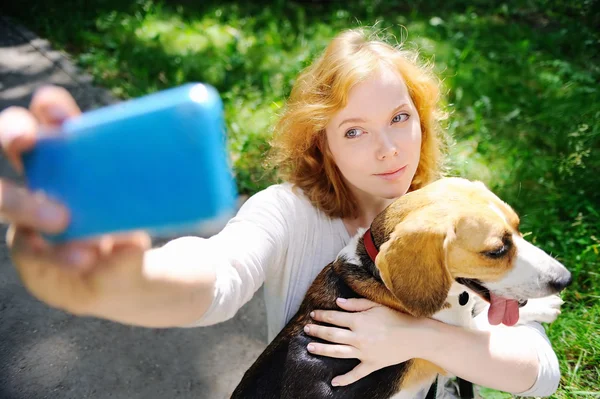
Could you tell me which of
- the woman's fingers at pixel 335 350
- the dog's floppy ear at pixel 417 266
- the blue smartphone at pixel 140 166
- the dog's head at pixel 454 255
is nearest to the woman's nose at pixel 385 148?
the dog's head at pixel 454 255

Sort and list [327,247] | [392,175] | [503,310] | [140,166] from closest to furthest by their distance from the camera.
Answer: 1. [140,166]
2. [503,310]
3. [392,175]
4. [327,247]

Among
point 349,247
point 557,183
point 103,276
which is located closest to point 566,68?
point 557,183

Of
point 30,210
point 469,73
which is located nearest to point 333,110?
point 30,210

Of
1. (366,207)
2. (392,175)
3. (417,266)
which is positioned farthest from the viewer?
(366,207)

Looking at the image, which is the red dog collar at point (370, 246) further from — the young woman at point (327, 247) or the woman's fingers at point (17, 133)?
the woman's fingers at point (17, 133)

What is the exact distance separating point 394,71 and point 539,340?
129cm

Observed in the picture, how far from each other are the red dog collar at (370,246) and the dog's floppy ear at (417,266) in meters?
0.13

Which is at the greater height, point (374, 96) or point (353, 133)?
point (374, 96)

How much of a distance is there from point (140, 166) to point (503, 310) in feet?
5.63

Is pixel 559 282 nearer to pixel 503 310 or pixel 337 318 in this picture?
pixel 503 310

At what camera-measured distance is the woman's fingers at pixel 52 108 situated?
1.00m

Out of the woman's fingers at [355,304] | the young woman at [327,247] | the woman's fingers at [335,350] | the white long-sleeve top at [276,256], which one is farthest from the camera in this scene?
the woman's fingers at [355,304]

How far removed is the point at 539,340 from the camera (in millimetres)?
2297

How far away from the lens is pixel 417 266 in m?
1.94
